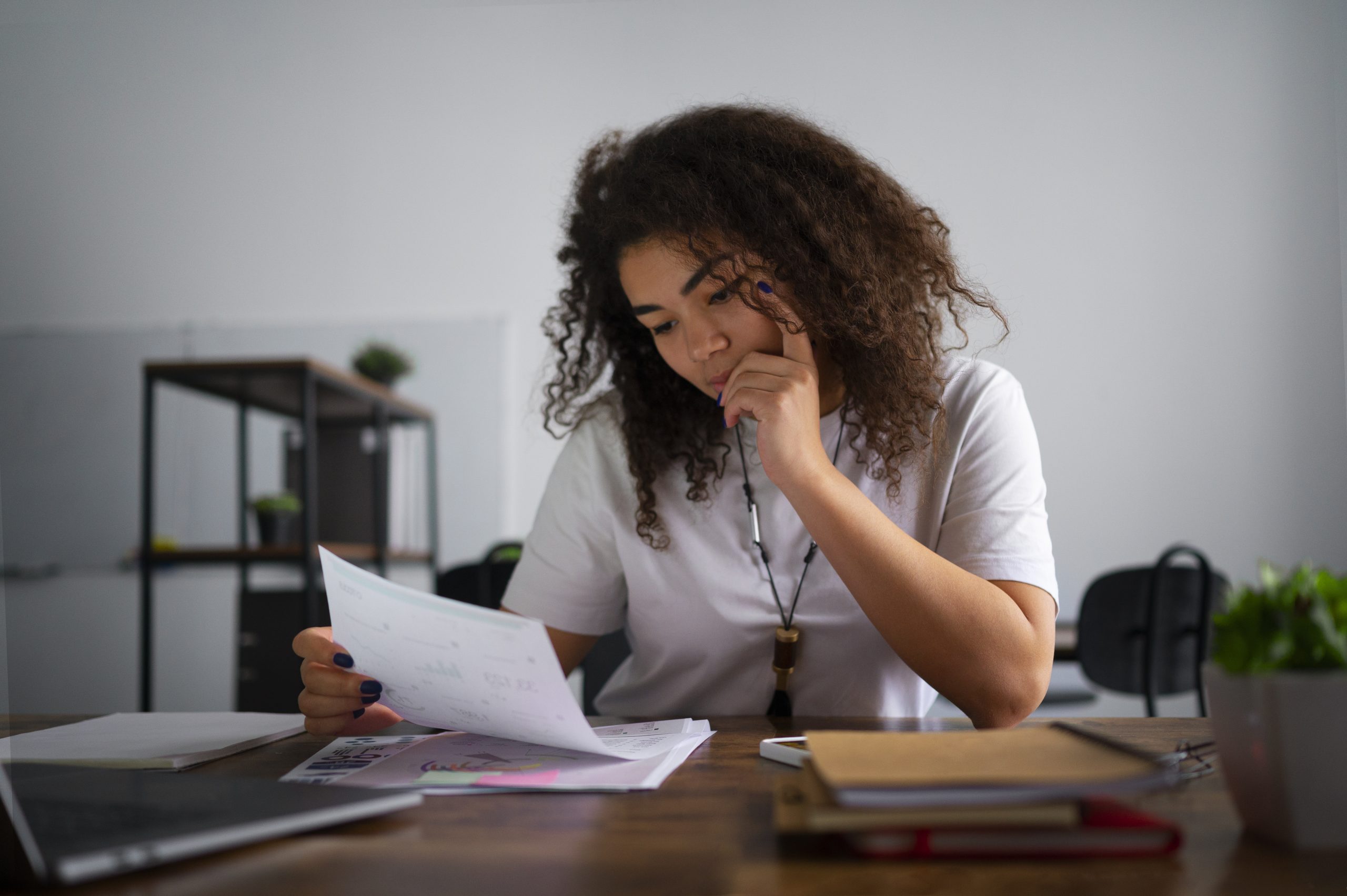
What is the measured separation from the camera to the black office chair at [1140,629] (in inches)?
85.4

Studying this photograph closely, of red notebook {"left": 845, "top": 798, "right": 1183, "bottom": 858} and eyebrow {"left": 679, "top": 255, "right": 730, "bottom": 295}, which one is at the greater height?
Result: eyebrow {"left": 679, "top": 255, "right": 730, "bottom": 295}

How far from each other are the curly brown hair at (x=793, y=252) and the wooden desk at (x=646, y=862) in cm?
60

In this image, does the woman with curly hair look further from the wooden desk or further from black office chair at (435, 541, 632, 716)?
the wooden desk

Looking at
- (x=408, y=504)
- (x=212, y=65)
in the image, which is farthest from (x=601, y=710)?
(x=212, y=65)

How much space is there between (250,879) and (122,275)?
14.0 feet

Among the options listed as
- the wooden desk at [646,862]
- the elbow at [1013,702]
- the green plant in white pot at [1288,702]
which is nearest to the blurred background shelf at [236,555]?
the elbow at [1013,702]

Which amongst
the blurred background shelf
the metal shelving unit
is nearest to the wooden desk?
the metal shelving unit

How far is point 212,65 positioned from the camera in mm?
3979

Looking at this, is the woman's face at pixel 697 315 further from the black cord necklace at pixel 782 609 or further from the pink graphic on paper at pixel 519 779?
the pink graphic on paper at pixel 519 779

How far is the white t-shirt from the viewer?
3.55 ft

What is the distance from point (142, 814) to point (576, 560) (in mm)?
723

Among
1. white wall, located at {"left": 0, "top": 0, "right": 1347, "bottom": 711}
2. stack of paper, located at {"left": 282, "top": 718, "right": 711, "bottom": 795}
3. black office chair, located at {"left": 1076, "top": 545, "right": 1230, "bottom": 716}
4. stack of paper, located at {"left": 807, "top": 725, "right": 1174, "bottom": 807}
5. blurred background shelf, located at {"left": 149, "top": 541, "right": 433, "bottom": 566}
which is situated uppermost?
white wall, located at {"left": 0, "top": 0, "right": 1347, "bottom": 711}

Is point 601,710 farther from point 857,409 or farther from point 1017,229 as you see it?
point 1017,229

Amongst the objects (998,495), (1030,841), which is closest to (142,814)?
(1030,841)
